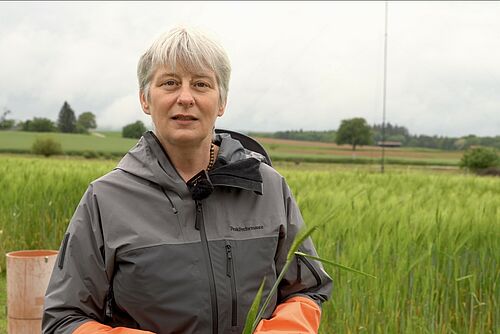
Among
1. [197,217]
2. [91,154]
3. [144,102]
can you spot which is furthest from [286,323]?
[91,154]

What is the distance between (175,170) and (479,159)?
50.5m

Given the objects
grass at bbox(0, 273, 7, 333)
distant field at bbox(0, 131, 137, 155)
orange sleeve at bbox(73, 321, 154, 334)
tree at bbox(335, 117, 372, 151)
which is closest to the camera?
orange sleeve at bbox(73, 321, 154, 334)

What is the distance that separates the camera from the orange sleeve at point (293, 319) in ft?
5.03

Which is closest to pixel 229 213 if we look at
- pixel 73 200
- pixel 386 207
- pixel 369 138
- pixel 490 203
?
pixel 386 207

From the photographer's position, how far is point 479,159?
161 feet

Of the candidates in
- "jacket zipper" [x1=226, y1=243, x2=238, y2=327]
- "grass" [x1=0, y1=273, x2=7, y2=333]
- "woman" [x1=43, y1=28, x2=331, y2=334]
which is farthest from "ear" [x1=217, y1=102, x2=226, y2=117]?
"grass" [x1=0, y1=273, x2=7, y2=333]

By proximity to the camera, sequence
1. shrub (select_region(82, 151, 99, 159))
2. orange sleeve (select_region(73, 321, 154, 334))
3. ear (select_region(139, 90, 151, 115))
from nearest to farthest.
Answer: orange sleeve (select_region(73, 321, 154, 334))
ear (select_region(139, 90, 151, 115))
shrub (select_region(82, 151, 99, 159))

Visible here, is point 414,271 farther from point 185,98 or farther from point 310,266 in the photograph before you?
point 185,98

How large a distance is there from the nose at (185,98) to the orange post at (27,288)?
129 centimetres

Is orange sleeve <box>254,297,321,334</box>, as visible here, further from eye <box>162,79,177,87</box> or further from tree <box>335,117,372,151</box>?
tree <box>335,117,372,151</box>

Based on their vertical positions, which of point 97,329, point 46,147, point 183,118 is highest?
point 183,118

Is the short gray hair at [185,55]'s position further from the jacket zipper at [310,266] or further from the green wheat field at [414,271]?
the green wheat field at [414,271]

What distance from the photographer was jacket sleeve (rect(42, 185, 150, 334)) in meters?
1.55

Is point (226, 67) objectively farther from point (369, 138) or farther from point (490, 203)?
point (369, 138)
